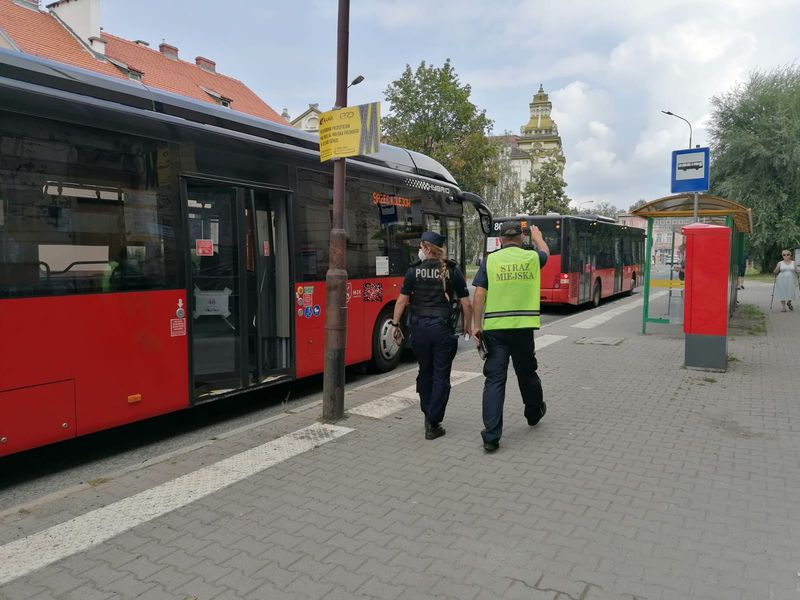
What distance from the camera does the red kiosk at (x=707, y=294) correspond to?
8.09m

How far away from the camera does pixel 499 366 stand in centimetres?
503

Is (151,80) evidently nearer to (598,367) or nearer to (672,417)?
(598,367)

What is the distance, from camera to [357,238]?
307 inches

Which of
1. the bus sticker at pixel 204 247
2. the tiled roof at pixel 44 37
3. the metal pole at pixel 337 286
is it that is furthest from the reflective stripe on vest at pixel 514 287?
the tiled roof at pixel 44 37

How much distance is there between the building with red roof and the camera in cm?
2894

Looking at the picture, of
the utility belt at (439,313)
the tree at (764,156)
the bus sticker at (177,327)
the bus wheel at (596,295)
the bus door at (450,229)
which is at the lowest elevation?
the bus wheel at (596,295)

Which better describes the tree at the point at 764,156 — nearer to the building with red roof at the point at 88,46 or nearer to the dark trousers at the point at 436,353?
the building with red roof at the point at 88,46

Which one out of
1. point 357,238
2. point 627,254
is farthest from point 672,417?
point 627,254

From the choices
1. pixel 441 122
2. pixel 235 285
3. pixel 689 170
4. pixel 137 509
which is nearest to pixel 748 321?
pixel 689 170

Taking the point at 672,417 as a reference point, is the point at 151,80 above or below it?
above

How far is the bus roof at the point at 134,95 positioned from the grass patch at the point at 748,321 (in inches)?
366

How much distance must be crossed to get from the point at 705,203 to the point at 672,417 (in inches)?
262

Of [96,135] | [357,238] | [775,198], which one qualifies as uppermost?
[775,198]

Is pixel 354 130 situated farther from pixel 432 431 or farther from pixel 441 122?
pixel 441 122
